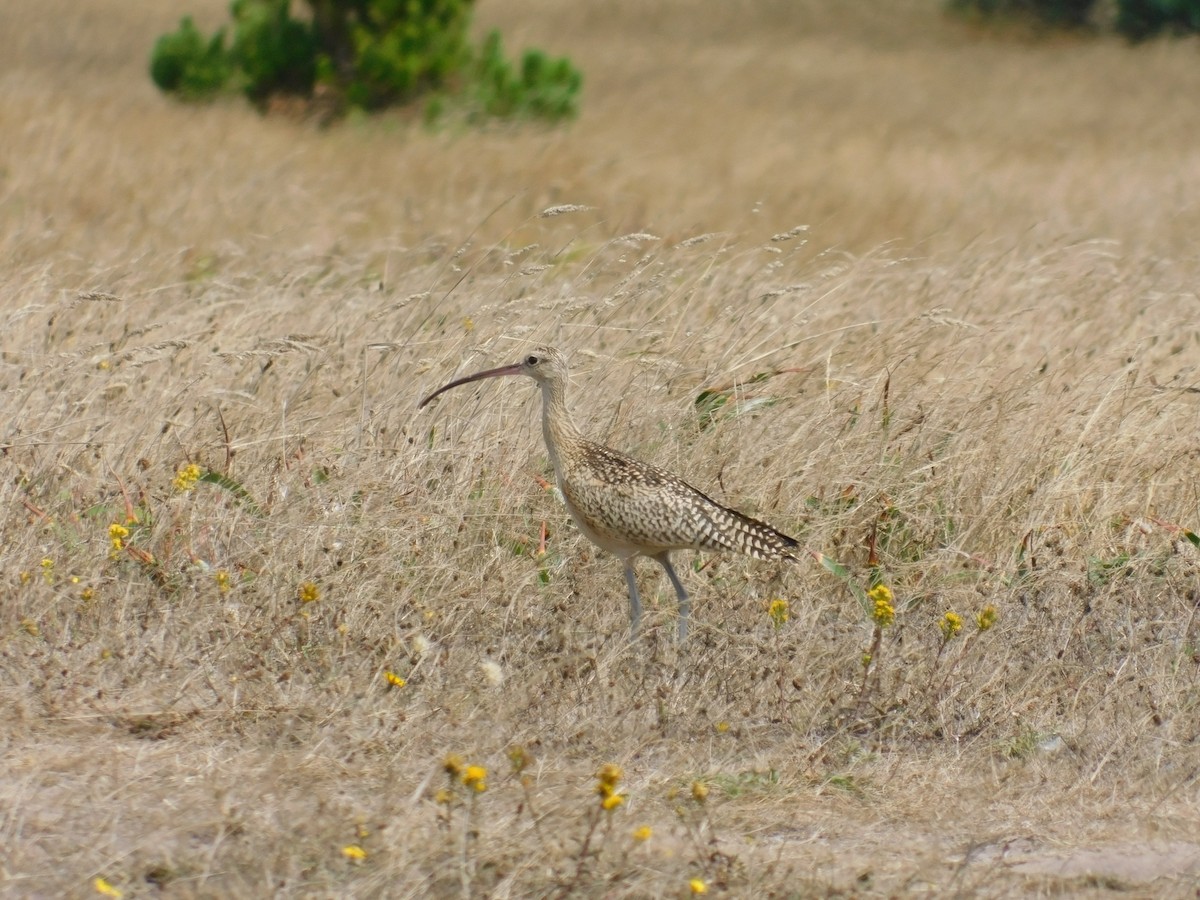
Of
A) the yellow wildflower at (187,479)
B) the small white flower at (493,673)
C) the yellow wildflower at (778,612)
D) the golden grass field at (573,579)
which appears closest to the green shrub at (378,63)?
the golden grass field at (573,579)

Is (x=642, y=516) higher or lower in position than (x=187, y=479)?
higher

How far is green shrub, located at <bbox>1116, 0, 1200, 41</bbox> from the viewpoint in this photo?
99.6 feet

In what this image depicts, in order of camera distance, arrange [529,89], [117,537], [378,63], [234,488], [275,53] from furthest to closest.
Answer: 1. [529,89]
2. [275,53]
3. [378,63]
4. [234,488]
5. [117,537]

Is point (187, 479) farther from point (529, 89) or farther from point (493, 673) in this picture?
point (529, 89)

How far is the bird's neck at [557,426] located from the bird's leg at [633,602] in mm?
406

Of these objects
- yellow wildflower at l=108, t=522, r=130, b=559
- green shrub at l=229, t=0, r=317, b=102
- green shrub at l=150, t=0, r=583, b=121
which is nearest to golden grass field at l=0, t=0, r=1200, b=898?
yellow wildflower at l=108, t=522, r=130, b=559

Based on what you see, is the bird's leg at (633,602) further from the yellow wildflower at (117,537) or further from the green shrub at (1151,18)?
the green shrub at (1151,18)

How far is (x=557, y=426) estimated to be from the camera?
5691 millimetres

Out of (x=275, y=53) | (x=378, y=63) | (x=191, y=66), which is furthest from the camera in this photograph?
(x=191, y=66)

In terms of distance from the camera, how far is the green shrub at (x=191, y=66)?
17.3m

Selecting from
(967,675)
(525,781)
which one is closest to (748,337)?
(967,675)

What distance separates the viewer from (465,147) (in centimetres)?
1388

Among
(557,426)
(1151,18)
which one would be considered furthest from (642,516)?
(1151,18)

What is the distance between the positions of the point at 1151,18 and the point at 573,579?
29049 millimetres
